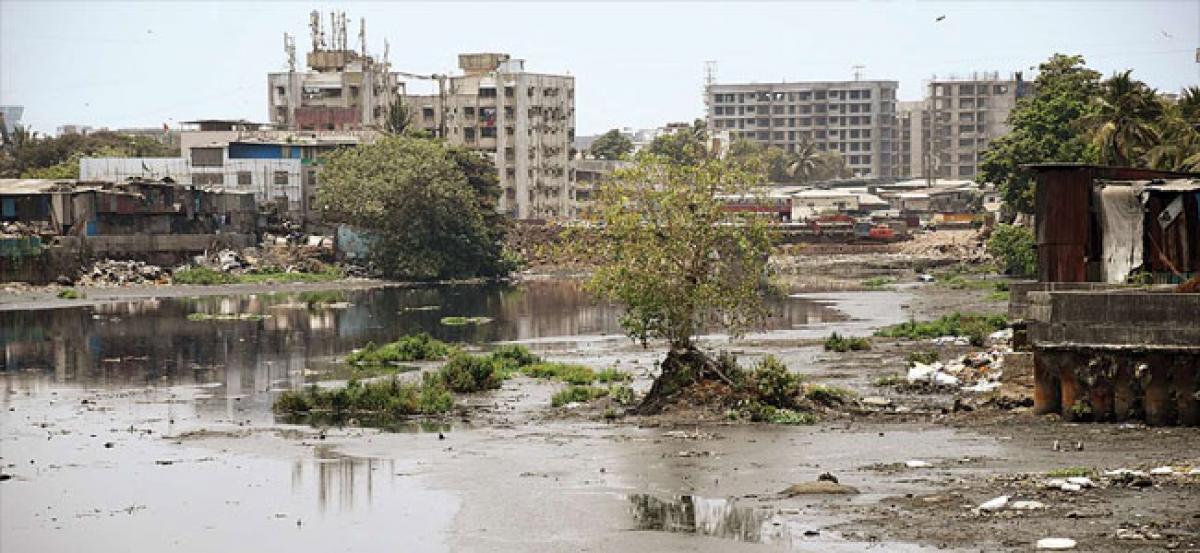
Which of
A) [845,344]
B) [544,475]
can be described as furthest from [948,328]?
[544,475]

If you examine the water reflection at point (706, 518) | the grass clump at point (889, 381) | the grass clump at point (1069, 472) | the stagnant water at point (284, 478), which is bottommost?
the stagnant water at point (284, 478)

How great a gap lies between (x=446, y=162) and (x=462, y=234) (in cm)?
436

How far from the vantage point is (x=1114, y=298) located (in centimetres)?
2841

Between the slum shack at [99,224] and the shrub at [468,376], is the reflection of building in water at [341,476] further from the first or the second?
the slum shack at [99,224]

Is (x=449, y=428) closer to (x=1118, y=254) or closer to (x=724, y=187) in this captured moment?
(x=724, y=187)

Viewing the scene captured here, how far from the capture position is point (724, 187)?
115ft

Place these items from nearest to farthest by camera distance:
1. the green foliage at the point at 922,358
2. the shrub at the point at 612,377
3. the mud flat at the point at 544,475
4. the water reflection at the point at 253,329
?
the mud flat at the point at 544,475, the green foliage at the point at 922,358, the shrub at the point at 612,377, the water reflection at the point at 253,329

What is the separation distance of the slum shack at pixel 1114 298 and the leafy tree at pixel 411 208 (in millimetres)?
67844

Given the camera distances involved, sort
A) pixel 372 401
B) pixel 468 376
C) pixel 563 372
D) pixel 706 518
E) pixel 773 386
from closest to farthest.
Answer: pixel 706 518
pixel 773 386
pixel 372 401
pixel 468 376
pixel 563 372

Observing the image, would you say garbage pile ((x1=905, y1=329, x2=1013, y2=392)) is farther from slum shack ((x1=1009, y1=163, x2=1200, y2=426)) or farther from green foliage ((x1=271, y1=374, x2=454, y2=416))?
green foliage ((x1=271, y1=374, x2=454, y2=416))

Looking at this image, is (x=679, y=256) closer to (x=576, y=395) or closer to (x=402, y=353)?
(x=576, y=395)

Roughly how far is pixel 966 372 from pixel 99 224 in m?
65.7

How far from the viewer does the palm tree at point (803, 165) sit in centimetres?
19538

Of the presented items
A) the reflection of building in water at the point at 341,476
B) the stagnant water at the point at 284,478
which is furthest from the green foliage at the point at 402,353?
the reflection of building in water at the point at 341,476
